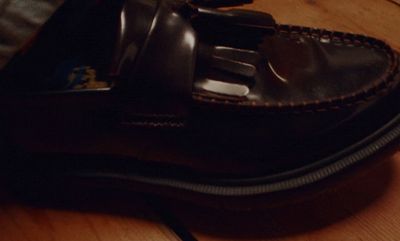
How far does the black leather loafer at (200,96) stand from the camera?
38 cm

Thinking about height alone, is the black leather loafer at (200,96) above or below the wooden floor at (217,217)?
above

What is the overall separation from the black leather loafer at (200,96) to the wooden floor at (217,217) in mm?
45

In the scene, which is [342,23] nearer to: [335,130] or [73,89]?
[335,130]

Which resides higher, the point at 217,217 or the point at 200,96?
the point at 200,96

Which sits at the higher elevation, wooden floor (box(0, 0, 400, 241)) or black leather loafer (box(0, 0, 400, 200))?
black leather loafer (box(0, 0, 400, 200))

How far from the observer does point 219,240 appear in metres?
0.44

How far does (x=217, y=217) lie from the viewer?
1.49ft

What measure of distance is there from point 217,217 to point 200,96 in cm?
15

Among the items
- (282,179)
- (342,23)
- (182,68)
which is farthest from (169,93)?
(342,23)

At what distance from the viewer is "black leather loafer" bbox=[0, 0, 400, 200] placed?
375 millimetres

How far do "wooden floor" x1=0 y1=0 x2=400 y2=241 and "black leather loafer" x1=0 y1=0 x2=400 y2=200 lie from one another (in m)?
0.04

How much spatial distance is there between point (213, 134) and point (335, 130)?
108mm

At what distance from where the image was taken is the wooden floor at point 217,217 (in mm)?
434

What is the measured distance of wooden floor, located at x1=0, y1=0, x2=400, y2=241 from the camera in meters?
0.43
